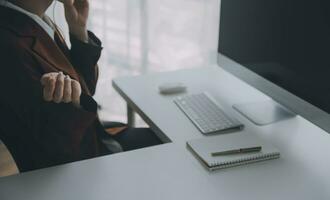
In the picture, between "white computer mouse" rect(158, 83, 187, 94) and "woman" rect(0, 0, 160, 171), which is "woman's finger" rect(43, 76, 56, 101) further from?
"white computer mouse" rect(158, 83, 187, 94)

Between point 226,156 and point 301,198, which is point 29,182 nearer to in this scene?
point 226,156

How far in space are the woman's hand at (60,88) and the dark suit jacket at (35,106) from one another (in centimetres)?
2

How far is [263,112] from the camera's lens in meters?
1.48

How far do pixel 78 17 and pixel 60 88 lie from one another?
0.27 m

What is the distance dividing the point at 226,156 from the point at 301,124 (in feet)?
1.13

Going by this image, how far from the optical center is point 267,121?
1419 mm

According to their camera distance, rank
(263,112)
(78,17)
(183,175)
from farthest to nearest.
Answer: (263,112)
(78,17)
(183,175)

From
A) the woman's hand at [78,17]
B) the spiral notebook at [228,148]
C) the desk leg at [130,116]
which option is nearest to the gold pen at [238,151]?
the spiral notebook at [228,148]

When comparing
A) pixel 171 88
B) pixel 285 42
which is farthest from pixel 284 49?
pixel 171 88

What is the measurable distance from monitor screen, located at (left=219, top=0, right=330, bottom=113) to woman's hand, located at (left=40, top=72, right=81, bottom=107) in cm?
58

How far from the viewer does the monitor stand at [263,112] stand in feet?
4.68

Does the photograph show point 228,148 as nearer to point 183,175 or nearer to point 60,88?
point 183,175

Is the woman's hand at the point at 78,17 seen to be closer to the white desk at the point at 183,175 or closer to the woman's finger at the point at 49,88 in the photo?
the woman's finger at the point at 49,88

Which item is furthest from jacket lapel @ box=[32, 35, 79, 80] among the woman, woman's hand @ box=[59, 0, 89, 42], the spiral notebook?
the spiral notebook
